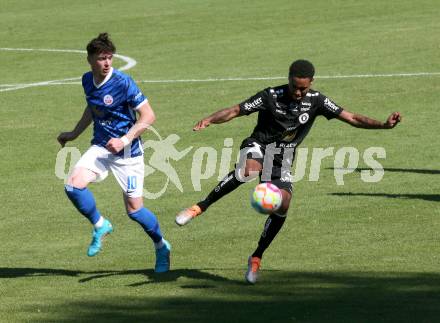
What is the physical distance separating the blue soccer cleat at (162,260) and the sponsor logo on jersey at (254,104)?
6.67 ft

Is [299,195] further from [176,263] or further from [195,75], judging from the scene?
[195,75]

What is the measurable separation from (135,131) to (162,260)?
1652 mm

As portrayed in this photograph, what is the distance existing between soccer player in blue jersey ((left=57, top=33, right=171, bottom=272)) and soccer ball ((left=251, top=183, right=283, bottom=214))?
154cm

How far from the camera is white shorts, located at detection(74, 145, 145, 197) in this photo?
45.9ft

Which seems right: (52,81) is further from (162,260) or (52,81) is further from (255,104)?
(255,104)

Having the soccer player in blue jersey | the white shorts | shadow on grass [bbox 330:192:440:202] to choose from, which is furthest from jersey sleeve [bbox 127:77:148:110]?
shadow on grass [bbox 330:192:440:202]

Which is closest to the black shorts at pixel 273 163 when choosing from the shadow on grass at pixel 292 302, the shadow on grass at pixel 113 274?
the shadow on grass at pixel 292 302

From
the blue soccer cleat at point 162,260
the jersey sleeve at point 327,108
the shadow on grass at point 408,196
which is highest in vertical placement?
the jersey sleeve at point 327,108

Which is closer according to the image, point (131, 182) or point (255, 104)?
point (255, 104)

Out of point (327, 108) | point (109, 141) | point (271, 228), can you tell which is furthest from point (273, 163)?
point (109, 141)

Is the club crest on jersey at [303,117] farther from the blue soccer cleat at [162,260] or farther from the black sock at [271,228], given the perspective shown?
the blue soccer cleat at [162,260]

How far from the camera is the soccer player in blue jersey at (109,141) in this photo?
45.2 feet

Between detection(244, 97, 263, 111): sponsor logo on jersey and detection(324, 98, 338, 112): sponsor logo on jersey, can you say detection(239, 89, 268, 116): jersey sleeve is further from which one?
detection(324, 98, 338, 112): sponsor logo on jersey

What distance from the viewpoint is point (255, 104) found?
1366 cm
